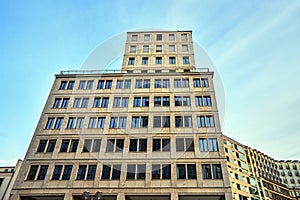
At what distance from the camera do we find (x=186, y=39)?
3431cm

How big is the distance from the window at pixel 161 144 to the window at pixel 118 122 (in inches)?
170

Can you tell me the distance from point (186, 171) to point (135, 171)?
532cm

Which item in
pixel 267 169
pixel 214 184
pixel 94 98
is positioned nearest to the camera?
pixel 214 184

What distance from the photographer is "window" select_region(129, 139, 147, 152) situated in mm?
23047

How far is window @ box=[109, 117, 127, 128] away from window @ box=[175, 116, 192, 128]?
629 centimetres

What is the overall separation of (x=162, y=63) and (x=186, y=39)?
264 inches

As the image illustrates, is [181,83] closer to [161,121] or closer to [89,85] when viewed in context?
[161,121]

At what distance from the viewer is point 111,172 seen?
2167 cm

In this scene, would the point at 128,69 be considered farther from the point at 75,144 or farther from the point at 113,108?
the point at 75,144

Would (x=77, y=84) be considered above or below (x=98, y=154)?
above

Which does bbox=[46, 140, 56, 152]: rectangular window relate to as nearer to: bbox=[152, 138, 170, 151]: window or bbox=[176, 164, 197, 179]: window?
bbox=[152, 138, 170, 151]: window

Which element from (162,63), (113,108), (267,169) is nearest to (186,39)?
(162,63)

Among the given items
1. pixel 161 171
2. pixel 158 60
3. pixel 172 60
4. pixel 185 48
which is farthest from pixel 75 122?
pixel 185 48

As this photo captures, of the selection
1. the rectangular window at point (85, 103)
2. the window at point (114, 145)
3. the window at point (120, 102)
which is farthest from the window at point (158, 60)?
the window at point (114, 145)
